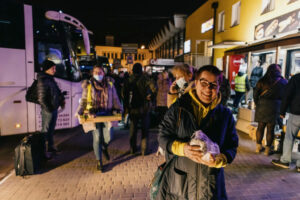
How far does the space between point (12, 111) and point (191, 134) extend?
6.05 m

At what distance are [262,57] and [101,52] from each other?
57634 millimetres

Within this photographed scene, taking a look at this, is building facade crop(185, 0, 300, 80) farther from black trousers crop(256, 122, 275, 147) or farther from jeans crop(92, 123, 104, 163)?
jeans crop(92, 123, 104, 163)

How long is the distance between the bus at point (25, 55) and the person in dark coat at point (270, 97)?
5.58 meters

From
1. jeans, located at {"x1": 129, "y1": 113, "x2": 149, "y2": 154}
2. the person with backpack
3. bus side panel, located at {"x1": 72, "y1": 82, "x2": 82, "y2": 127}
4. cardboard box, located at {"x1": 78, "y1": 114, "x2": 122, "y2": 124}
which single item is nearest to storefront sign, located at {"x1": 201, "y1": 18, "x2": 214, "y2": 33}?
bus side panel, located at {"x1": 72, "y1": 82, "x2": 82, "y2": 127}

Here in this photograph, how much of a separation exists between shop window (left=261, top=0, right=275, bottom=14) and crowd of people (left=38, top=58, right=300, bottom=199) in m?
2.43

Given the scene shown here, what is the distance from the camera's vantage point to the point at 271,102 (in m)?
5.27

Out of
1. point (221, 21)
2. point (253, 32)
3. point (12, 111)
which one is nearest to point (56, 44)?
point (12, 111)

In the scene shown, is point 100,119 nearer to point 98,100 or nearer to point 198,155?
point 98,100

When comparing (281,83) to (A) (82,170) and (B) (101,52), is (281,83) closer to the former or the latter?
(A) (82,170)

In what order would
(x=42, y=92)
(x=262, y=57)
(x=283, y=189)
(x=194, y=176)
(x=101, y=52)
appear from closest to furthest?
(x=194, y=176)
(x=283, y=189)
(x=42, y=92)
(x=262, y=57)
(x=101, y=52)

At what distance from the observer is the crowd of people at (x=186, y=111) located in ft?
5.98

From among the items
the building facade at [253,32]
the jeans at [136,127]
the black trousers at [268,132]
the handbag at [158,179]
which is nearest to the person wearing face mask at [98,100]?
the jeans at [136,127]

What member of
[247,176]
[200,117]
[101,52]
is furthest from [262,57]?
[101,52]

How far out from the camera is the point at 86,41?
695 centimetres
